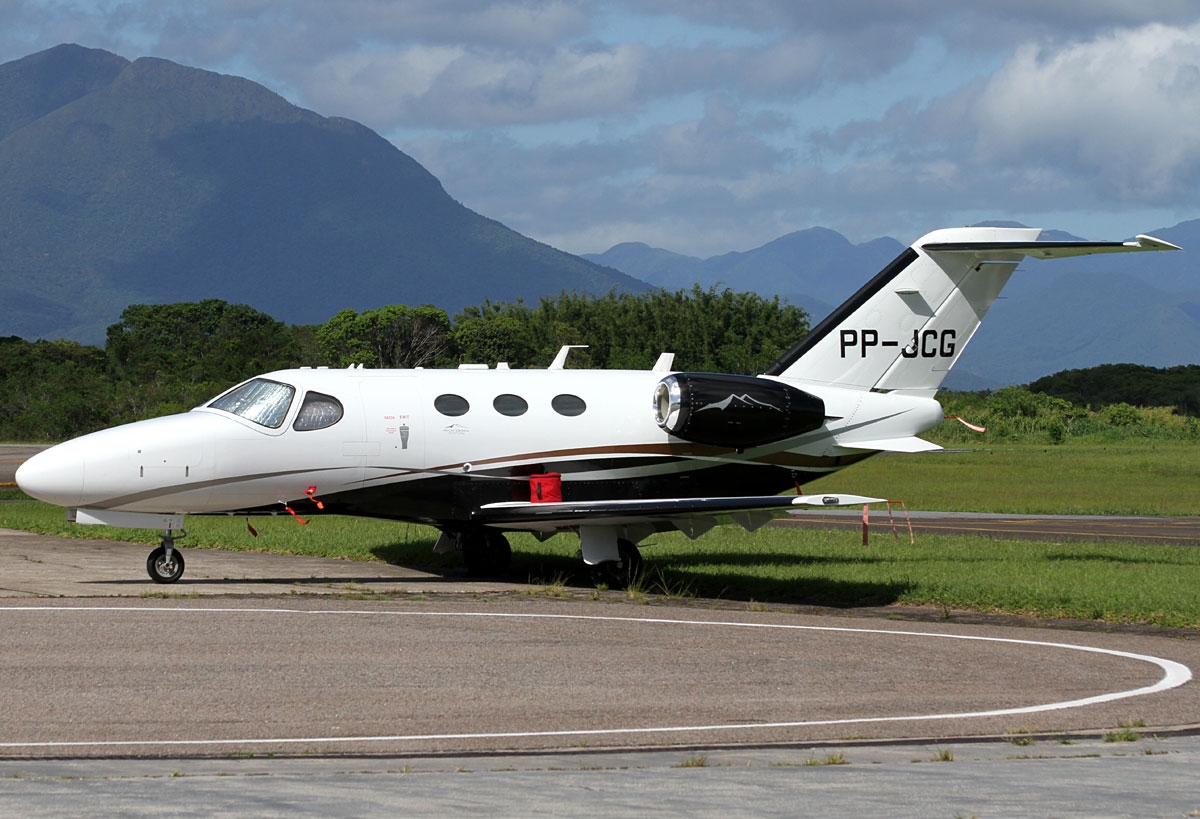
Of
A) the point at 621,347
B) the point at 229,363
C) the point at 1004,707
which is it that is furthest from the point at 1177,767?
the point at 621,347

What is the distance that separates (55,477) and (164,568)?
1.92 metres

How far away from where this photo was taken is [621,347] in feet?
338

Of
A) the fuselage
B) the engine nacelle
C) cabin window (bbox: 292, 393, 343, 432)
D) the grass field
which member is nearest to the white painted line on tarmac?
the grass field

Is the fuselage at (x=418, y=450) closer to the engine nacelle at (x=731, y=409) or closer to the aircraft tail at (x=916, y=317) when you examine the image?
the engine nacelle at (x=731, y=409)

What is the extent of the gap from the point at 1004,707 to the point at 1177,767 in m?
2.73

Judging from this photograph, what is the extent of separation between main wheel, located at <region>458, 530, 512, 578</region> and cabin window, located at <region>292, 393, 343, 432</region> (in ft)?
10.2

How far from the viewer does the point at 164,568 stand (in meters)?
19.1

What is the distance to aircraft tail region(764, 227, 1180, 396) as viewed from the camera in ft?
72.2

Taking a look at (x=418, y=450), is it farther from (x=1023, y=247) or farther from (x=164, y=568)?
(x=1023, y=247)

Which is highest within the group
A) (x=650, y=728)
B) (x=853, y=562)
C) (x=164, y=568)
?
(x=164, y=568)

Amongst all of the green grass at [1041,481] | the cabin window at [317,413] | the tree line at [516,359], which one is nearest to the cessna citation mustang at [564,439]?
the cabin window at [317,413]

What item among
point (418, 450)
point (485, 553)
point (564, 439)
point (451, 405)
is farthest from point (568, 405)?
point (485, 553)

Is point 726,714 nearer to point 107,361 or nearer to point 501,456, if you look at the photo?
point 501,456

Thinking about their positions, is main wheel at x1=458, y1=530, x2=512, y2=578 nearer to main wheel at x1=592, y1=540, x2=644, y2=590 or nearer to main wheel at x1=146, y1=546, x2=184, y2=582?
main wheel at x1=592, y1=540, x2=644, y2=590
